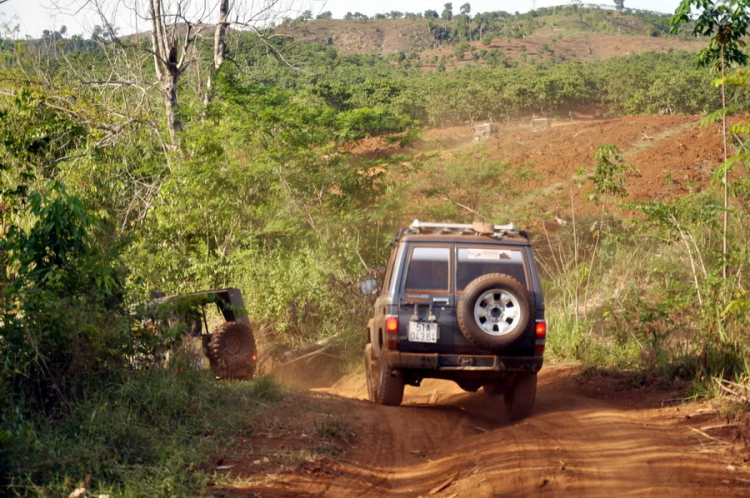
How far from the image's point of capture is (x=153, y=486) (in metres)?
5.10

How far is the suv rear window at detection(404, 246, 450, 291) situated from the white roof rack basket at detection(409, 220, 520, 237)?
0.50m

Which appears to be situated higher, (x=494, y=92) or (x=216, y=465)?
(x=494, y=92)

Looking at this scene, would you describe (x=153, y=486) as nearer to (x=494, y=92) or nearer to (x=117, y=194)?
(x=117, y=194)

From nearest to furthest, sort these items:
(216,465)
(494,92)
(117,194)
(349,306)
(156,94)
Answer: (216,465) < (349,306) < (117,194) < (156,94) < (494,92)

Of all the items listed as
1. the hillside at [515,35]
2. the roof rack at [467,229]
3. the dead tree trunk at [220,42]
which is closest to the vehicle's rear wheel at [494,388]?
the roof rack at [467,229]

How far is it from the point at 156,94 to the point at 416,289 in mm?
16498

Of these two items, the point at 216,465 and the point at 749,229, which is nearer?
the point at 216,465

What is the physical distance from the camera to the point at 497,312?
7.83 m

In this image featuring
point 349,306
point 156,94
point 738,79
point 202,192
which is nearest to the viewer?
point 738,79

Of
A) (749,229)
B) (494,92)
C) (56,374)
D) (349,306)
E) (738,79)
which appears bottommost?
(349,306)

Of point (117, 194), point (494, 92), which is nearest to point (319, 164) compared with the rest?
point (117, 194)

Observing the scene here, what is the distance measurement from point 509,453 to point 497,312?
177cm

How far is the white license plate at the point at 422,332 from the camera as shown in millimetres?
7965

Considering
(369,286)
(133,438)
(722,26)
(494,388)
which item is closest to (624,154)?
(722,26)
